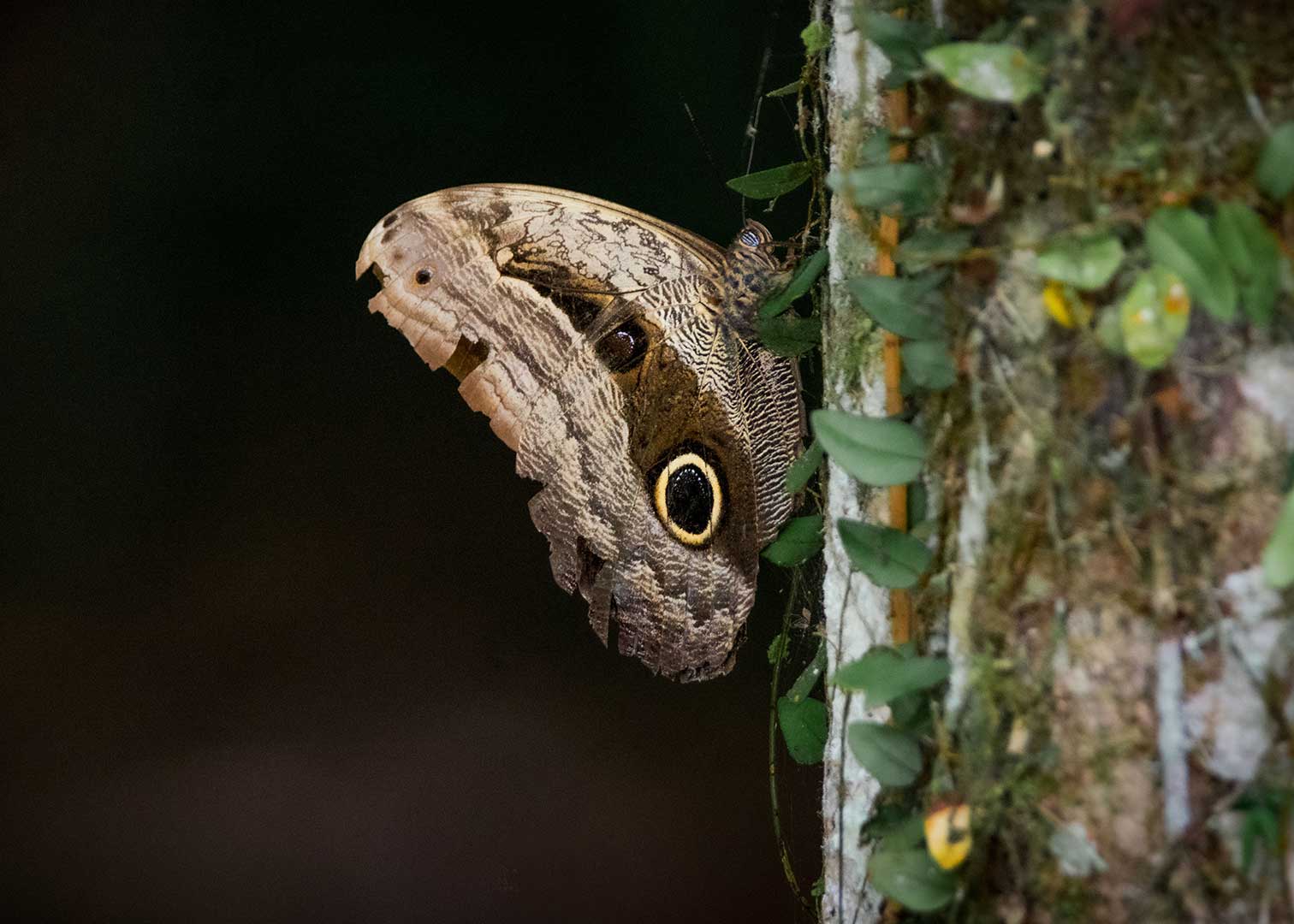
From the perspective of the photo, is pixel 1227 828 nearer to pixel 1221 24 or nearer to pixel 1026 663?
pixel 1026 663

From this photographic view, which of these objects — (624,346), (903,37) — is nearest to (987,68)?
(903,37)

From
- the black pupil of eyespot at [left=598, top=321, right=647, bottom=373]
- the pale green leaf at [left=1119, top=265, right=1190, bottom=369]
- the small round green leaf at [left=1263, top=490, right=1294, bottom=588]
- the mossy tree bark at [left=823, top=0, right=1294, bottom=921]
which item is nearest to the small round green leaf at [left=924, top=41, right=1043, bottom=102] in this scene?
the mossy tree bark at [left=823, top=0, right=1294, bottom=921]

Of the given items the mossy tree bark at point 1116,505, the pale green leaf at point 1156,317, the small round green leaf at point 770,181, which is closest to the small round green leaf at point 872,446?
the mossy tree bark at point 1116,505

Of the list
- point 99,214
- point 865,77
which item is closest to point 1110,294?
point 865,77

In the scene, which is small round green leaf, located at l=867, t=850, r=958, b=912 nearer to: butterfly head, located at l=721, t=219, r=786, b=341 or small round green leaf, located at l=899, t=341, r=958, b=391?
small round green leaf, located at l=899, t=341, r=958, b=391

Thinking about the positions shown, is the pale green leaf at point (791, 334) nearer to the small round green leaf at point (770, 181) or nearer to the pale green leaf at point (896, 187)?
the small round green leaf at point (770, 181)
